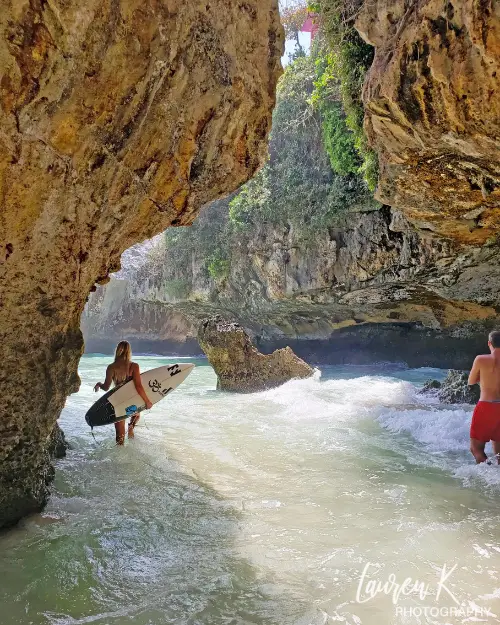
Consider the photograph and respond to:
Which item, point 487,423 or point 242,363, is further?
point 242,363

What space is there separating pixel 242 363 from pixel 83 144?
8.60m

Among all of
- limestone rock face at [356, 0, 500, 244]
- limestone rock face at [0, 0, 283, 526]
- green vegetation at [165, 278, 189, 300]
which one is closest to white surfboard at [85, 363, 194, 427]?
limestone rock face at [0, 0, 283, 526]

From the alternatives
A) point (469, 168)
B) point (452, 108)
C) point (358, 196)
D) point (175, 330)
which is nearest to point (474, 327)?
point (358, 196)

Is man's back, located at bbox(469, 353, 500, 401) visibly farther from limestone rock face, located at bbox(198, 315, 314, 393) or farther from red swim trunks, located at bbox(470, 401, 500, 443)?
limestone rock face, located at bbox(198, 315, 314, 393)

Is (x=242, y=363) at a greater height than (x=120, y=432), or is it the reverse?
(x=242, y=363)

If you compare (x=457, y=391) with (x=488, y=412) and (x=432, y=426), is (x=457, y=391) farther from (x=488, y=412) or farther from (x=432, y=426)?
(x=488, y=412)

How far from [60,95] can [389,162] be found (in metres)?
3.97

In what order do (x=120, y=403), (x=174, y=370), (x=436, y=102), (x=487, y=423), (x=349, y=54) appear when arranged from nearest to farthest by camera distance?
(x=436, y=102) → (x=487, y=423) → (x=120, y=403) → (x=174, y=370) → (x=349, y=54)

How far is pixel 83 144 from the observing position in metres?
3.00

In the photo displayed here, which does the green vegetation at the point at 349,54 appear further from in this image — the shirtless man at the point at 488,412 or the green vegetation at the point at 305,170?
the shirtless man at the point at 488,412

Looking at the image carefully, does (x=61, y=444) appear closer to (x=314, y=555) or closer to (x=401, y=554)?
(x=314, y=555)

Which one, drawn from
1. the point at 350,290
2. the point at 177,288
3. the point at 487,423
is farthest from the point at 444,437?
the point at 177,288

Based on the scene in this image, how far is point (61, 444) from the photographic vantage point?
16.3 ft

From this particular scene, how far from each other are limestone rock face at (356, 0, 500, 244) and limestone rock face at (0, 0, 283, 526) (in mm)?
1229
